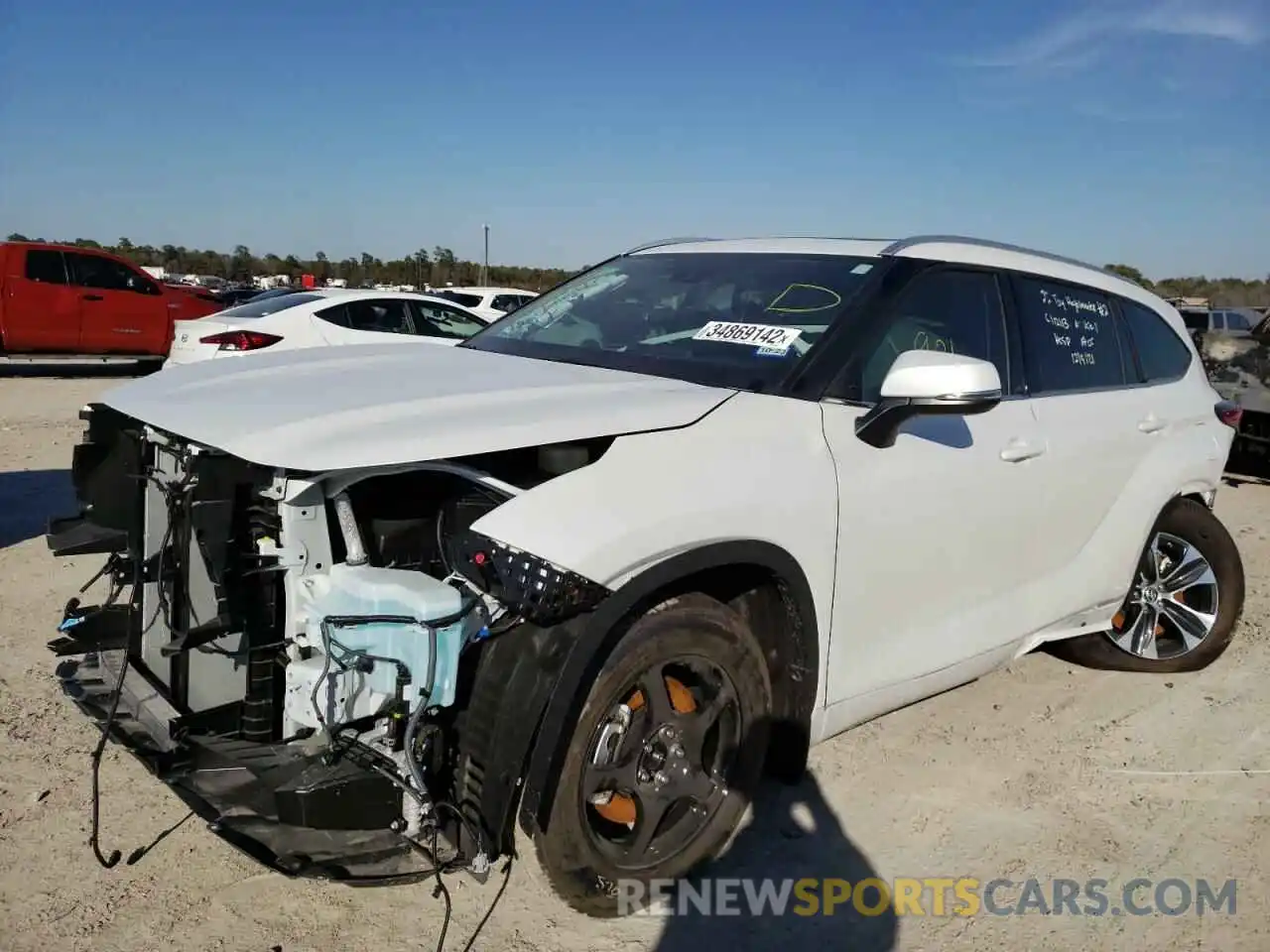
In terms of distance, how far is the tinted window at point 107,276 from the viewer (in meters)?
15.0

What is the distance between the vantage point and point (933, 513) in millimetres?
3191

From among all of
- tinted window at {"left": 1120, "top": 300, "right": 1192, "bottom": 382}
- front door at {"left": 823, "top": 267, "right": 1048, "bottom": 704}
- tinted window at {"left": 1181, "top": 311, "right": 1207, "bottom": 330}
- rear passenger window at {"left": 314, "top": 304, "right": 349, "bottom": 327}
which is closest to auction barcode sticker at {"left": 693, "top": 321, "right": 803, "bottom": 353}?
front door at {"left": 823, "top": 267, "right": 1048, "bottom": 704}

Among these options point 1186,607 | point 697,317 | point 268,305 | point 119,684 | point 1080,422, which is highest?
point 697,317

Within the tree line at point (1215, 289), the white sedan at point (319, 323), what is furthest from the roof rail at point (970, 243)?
the tree line at point (1215, 289)

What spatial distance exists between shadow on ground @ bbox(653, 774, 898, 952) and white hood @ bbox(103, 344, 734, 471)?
137 cm

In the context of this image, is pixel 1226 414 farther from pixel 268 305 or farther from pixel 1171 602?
pixel 268 305

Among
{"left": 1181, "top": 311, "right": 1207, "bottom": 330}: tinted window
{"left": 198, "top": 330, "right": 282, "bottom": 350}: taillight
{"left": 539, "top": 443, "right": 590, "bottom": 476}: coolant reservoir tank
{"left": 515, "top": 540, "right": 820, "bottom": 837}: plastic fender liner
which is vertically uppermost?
{"left": 1181, "top": 311, "right": 1207, "bottom": 330}: tinted window

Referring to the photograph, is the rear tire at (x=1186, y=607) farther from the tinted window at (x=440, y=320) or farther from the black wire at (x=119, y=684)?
the tinted window at (x=440, y=320)

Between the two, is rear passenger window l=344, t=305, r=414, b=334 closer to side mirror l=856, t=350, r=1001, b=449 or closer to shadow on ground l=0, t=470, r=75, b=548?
shadow on ground l=0, t=470, r=75, b=548

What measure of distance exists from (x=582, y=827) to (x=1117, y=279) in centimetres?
359

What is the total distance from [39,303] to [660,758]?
14785 millimetres

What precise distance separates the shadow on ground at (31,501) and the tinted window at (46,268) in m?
8.09

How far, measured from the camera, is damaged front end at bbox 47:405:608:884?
2.34 m

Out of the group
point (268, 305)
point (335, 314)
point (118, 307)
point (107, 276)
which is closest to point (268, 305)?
point (268, 305)
